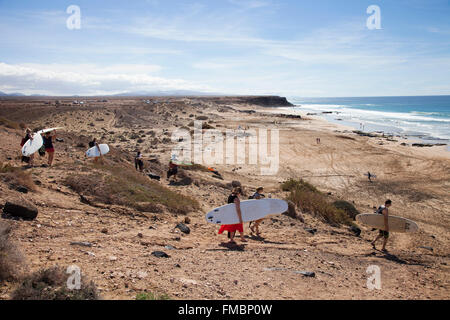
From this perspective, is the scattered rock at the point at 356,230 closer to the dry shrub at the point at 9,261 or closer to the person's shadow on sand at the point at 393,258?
the person's shadow on sand at the point at 393,258

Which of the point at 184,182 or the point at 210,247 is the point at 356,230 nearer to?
the point at 210,247

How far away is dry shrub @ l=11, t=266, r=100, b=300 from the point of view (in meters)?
3.74

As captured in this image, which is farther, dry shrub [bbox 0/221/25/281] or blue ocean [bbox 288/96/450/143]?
blue ocean [bbox 288/96/450/143]

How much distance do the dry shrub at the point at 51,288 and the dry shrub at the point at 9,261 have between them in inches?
13.0

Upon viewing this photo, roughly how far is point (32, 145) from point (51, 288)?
9.98 metres

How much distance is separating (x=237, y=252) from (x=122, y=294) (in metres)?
3.26

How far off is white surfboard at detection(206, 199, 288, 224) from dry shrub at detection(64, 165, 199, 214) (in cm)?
234

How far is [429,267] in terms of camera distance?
7.93 m

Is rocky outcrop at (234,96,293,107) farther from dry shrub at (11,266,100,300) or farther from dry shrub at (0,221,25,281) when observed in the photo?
dry shrub at (11,266,100,300)

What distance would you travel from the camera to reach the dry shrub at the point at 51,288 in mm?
3740

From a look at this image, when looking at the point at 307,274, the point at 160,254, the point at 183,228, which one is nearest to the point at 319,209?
the point at 183,228

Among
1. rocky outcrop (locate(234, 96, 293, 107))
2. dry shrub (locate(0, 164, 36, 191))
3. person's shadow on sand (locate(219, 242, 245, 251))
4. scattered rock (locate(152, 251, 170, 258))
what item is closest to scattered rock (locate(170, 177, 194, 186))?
dry shrub (locate(0, 164, 36, 191))
